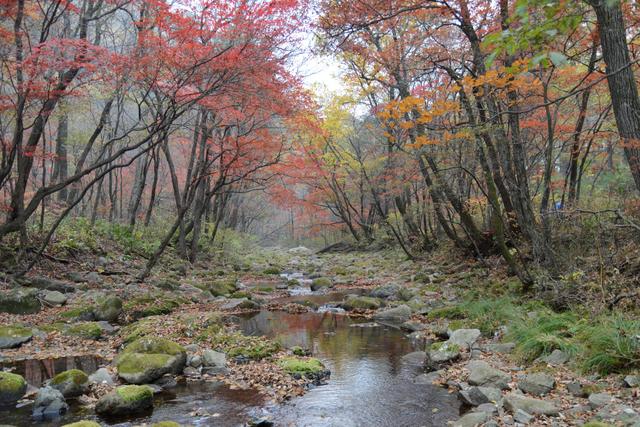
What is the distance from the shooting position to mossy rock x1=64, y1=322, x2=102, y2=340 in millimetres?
8227

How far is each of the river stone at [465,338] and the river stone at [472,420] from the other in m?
2.34

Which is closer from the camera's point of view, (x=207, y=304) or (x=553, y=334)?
(x=553, y=334)

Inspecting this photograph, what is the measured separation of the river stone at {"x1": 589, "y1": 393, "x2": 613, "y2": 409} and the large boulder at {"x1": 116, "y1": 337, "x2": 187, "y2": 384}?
5101mm

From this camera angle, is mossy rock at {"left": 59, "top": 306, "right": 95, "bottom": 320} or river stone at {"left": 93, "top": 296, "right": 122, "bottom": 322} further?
river stone at {"left": 93, "top": 296, "right": 122, "bottom": 322}

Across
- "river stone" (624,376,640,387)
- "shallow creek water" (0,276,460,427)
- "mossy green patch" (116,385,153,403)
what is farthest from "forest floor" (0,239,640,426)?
"mossy green patch" (116,385,153,403)

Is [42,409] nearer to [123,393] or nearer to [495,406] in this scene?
[123,393]

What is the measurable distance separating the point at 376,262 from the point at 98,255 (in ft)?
38.5

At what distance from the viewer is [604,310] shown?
6379mm

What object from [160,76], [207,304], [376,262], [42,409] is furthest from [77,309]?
[376,262]

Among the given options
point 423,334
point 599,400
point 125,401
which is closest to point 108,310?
point 125,401

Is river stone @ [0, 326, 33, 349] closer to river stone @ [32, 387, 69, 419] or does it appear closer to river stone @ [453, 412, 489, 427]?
river stone @ [32, 387, 69, 419]

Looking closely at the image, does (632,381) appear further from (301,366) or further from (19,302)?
(19,302)

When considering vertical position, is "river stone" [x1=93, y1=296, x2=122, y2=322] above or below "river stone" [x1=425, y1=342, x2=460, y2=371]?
above

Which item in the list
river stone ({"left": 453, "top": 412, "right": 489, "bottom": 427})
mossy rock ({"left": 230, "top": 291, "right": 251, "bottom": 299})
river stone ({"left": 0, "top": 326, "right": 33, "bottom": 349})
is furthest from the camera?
mossy rock ({"left": 230, "top": 291, "right": 251, "bottom": 299})
